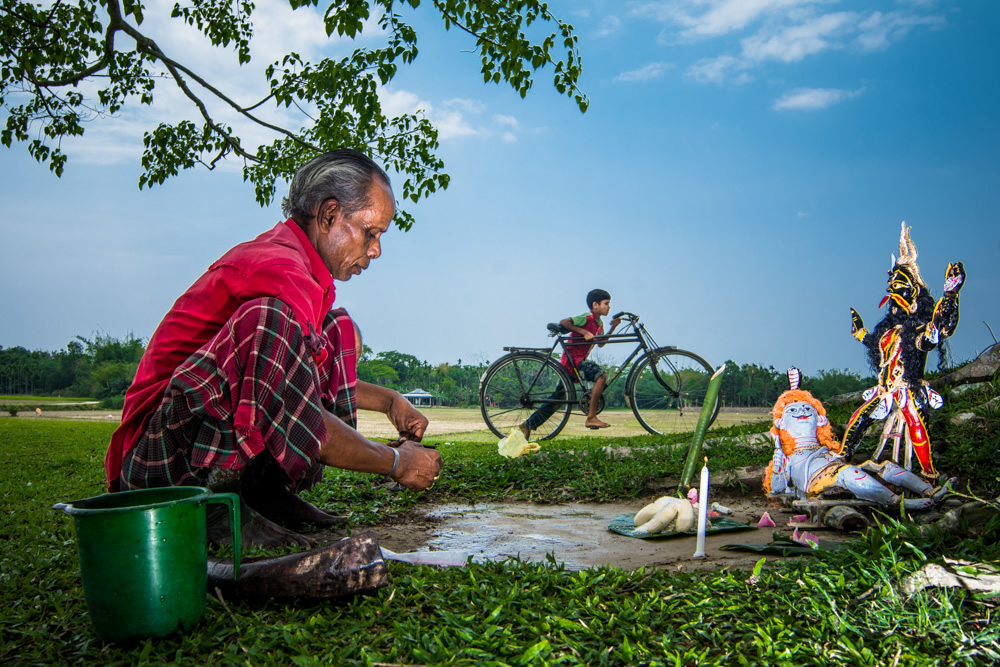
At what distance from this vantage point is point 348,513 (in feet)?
13.4

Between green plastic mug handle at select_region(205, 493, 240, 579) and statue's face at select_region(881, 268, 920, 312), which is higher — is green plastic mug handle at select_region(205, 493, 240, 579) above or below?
below

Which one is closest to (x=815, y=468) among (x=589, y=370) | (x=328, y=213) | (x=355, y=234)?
(x=355, y=234)

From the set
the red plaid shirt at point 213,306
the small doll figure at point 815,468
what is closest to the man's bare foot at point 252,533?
the red plaid shirt at point 213,306

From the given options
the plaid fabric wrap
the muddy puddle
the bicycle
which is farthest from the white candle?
the bicycle

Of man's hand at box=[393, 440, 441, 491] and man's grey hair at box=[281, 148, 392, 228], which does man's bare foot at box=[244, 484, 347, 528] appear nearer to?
man's hand at box=[393, 440, 441, 491]

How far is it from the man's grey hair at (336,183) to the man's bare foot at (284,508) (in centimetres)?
144

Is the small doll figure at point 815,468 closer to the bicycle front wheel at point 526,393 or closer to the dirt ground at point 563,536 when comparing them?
the dirt ground at point 563,536

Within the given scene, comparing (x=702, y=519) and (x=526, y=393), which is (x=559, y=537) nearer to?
(x=702, y=519)

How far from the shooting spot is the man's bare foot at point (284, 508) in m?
3.60

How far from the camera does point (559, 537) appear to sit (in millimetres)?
3582

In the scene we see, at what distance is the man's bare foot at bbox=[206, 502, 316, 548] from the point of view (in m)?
2.89

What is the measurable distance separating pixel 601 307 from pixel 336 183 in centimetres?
585

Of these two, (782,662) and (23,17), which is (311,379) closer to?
(782,662)

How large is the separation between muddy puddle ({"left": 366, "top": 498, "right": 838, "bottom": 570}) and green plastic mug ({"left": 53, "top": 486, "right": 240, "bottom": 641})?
1323 mm
